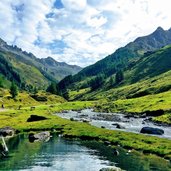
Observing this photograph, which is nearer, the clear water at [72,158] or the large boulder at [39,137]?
the clear water at [72,158]

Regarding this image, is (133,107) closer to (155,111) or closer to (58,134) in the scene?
(155,111)

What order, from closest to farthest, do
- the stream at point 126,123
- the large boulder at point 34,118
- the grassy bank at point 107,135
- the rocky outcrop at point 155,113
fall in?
the grassy bank at point 107,135, the stream at point 126,123, the large boulder at point 34,118, the rocky outcrop at point 155,113

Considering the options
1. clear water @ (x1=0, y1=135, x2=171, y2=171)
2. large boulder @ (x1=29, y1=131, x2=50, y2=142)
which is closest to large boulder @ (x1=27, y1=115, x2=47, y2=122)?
large boulder @ (x1=29, y1=131, x2=50, y2=142)

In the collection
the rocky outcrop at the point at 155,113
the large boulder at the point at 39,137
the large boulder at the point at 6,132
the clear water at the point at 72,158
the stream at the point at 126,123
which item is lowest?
the clear water at the point at 72,158

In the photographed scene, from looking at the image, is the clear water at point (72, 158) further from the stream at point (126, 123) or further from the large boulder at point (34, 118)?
the large boulder at point (34, 118)

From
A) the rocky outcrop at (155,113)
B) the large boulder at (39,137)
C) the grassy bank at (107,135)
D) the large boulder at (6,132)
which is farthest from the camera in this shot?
the rocky outcrop at (155,113)

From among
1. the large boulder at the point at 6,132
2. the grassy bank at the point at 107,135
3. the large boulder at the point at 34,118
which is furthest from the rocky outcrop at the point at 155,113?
the large boulder at the point at 6,132

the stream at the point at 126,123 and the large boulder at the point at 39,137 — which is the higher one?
the stream at the point at 126,123

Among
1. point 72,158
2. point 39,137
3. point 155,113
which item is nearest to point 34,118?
point 39,137

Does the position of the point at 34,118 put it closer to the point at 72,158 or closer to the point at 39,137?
the point at 39,137

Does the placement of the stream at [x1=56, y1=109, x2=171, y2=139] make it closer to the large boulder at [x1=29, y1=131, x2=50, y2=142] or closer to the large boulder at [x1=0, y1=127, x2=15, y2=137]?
the large boulder at [x1=29, y1=131, x2=50, y2=142]

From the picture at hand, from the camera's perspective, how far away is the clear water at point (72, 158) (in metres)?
65.2

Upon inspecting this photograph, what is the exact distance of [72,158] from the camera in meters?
73.4

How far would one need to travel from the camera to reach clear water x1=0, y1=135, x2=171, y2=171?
6519cm
